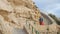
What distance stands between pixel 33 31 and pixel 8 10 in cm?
193

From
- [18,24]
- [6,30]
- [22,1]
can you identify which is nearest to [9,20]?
[18,24]

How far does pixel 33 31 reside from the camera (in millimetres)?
13023

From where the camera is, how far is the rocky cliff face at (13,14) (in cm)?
1032

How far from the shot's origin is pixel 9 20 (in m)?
11.8

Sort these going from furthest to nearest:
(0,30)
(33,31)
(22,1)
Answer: (22,1), (33,31), (0,30)

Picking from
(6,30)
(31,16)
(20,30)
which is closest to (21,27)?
(20,30)

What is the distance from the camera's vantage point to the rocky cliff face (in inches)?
406

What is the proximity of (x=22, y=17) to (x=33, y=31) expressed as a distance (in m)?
1.21

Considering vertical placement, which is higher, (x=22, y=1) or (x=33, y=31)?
(x=22, y=1)

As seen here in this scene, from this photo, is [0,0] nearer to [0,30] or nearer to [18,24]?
[18,24]

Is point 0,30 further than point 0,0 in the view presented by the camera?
No

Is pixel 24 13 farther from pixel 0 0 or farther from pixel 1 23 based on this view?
pixel 1 23

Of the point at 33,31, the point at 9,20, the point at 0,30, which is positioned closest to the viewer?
the point at 0,30

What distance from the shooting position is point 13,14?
12703 mm
